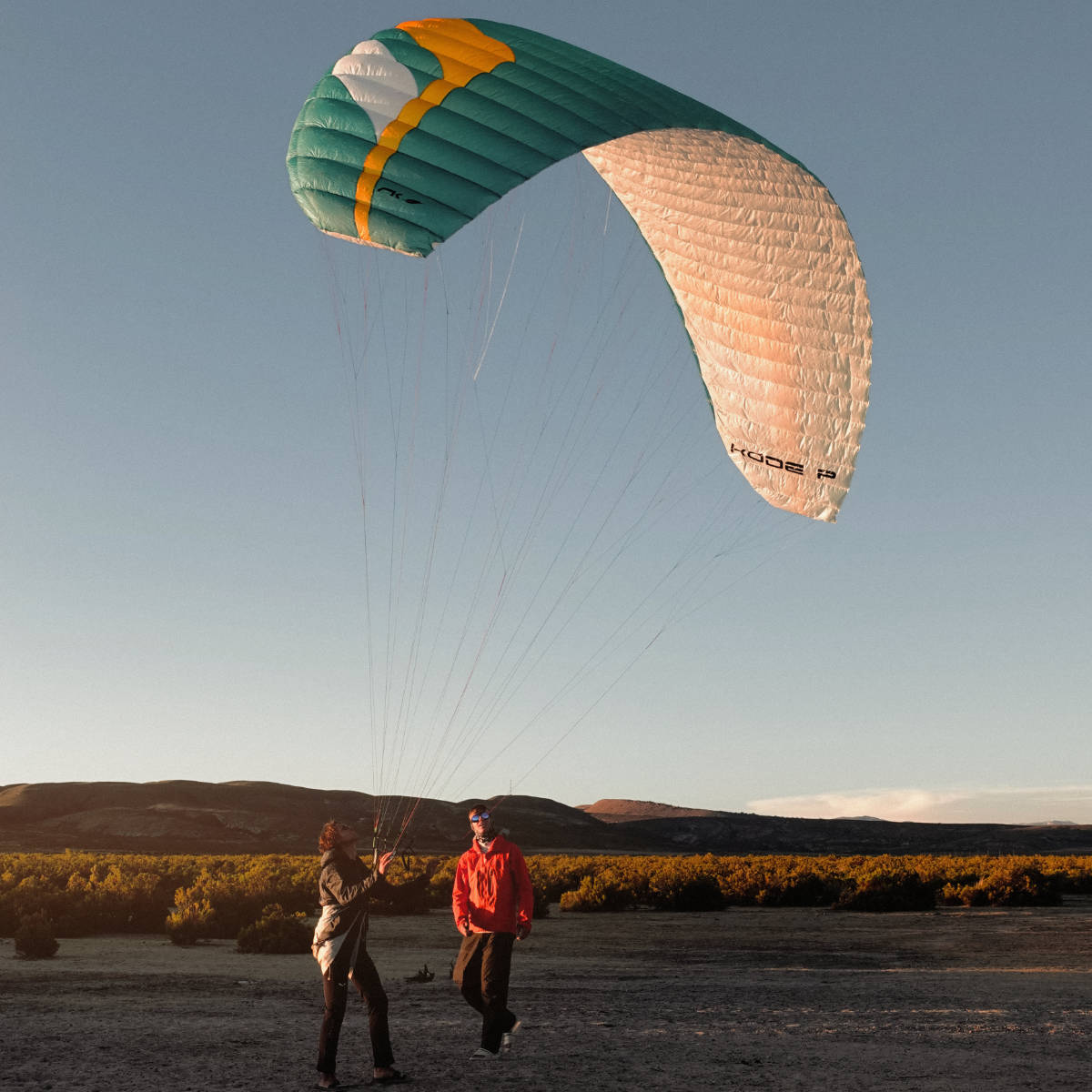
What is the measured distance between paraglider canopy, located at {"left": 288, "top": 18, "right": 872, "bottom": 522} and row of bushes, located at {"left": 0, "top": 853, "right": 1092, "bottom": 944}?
7.99m

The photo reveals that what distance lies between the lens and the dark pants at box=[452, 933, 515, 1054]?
7.52m

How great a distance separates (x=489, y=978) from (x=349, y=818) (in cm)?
7027

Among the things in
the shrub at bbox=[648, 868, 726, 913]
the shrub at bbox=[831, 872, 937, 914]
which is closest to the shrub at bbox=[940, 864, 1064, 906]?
the shrub at bbox=[831, 872, 937, 914]

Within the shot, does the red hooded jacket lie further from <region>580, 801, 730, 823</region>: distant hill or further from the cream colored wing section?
<region>580, 801, 730, 823</region>: distant hill

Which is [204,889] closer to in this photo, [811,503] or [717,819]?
[811,503]

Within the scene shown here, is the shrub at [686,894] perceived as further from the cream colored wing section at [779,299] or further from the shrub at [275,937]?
the cream colored wing section at [779,299]

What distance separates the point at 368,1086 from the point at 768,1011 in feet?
15.4

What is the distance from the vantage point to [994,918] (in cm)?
2223

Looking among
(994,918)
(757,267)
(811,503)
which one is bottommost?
(994,918)

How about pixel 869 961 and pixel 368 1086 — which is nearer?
pixel 368 1086

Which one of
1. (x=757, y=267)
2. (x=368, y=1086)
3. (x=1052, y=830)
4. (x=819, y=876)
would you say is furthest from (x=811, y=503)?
(x=1052, y=830)

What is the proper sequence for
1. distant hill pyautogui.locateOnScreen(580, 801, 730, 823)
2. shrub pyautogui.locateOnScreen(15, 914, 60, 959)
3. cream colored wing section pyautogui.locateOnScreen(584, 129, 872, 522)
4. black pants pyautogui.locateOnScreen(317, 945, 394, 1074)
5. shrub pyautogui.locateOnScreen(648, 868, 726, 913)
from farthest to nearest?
1. distant hill pyautogui.locateOnScreen(580, 801, 730, 823)
2. shrub pyautogui.locateOnScreen(648, 868, 726, 913)
3. shrub pyautogui.locateOnScreen(15, 914, 60, 959)
4. cream colored wing section pyautogui.locateOnScreen(584, 129, 872, 522)
5. black pants pyautogui.locateOnScreen(317, 945, 394, 1074)

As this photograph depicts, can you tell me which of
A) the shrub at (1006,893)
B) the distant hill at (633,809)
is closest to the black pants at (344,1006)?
the shrub at (1006,893)

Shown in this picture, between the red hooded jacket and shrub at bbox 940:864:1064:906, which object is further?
shrub at bbox 940:864:1064:906
